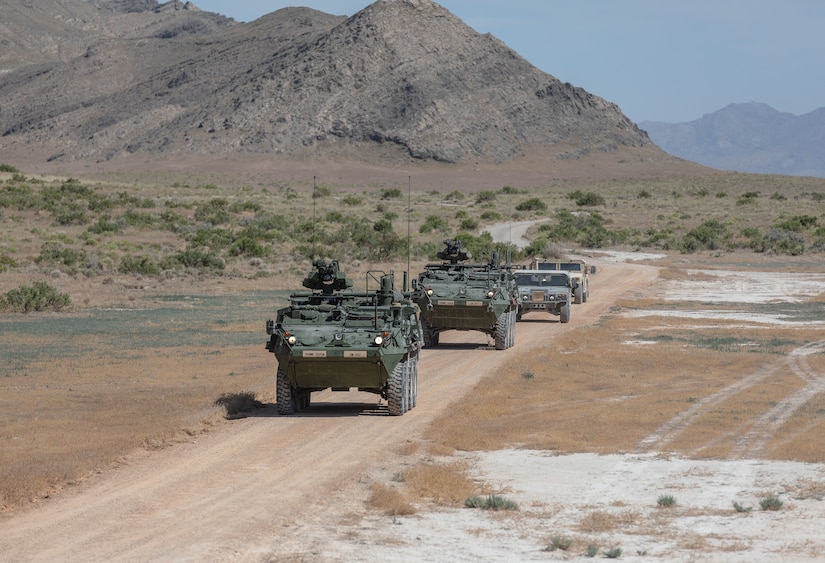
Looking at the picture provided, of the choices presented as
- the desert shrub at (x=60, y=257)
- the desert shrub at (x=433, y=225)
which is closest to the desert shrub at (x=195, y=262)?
the desert shrub at (x=60, y=257)

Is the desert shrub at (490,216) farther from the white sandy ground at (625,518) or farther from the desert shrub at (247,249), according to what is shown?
the white sandy ground at (625,518)

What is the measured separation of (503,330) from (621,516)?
1502 centimetres

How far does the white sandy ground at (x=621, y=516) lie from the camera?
10.2 meters

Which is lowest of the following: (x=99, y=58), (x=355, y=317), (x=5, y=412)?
(x=5, y=412)

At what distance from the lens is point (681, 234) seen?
272 feet

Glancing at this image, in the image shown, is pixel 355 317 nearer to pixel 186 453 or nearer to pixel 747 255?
pixel 186 453

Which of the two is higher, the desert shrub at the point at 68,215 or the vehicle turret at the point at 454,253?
the desert shrub at the point at 68,215

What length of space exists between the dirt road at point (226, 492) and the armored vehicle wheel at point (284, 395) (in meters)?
0.18

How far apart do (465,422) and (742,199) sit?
9676 cm

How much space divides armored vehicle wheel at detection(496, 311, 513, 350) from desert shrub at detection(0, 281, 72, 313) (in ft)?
45.6

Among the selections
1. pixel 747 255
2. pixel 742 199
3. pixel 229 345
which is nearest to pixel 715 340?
pixel 229 345

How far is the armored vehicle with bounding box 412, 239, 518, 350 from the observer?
2620 centimetres

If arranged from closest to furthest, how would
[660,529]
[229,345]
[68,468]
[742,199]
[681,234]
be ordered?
1. [660,529]
2. [68,468]
3. [229,345]
4. [681,234]
5. [742,199]

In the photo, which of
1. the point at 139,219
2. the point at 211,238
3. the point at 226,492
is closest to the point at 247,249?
the point at 211,238
